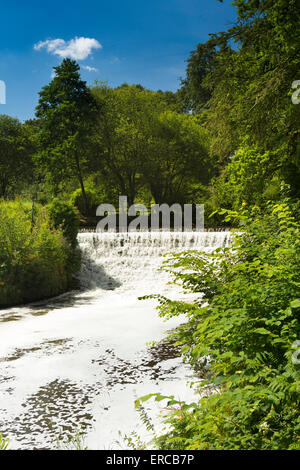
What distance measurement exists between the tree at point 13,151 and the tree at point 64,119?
9.20 m

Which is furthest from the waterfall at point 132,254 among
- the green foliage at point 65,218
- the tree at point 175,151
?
the tree at point 175,151

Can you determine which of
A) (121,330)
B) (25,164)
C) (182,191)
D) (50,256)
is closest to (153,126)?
(182,191)

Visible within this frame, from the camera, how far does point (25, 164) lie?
37094 mm

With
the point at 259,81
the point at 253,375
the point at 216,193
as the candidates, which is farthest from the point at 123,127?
the point at 253,375

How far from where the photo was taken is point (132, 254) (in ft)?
52.4

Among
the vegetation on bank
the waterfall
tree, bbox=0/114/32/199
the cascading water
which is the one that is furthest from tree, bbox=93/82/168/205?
the cascading water

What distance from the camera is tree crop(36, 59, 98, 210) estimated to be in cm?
2691

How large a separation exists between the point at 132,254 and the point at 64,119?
14979mm

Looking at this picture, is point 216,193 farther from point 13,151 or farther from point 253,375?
point 13,151

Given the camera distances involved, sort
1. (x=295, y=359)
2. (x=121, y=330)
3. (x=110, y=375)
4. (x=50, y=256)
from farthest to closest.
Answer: (x=50, y=256), (x=121, y=330), (x=110, y=375), (x=295, y=359)

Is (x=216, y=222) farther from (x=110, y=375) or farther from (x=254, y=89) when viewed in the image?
(x=110, y=375)

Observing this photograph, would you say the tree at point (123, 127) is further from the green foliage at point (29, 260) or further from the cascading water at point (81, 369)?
the cascading water at point (81, 369)
